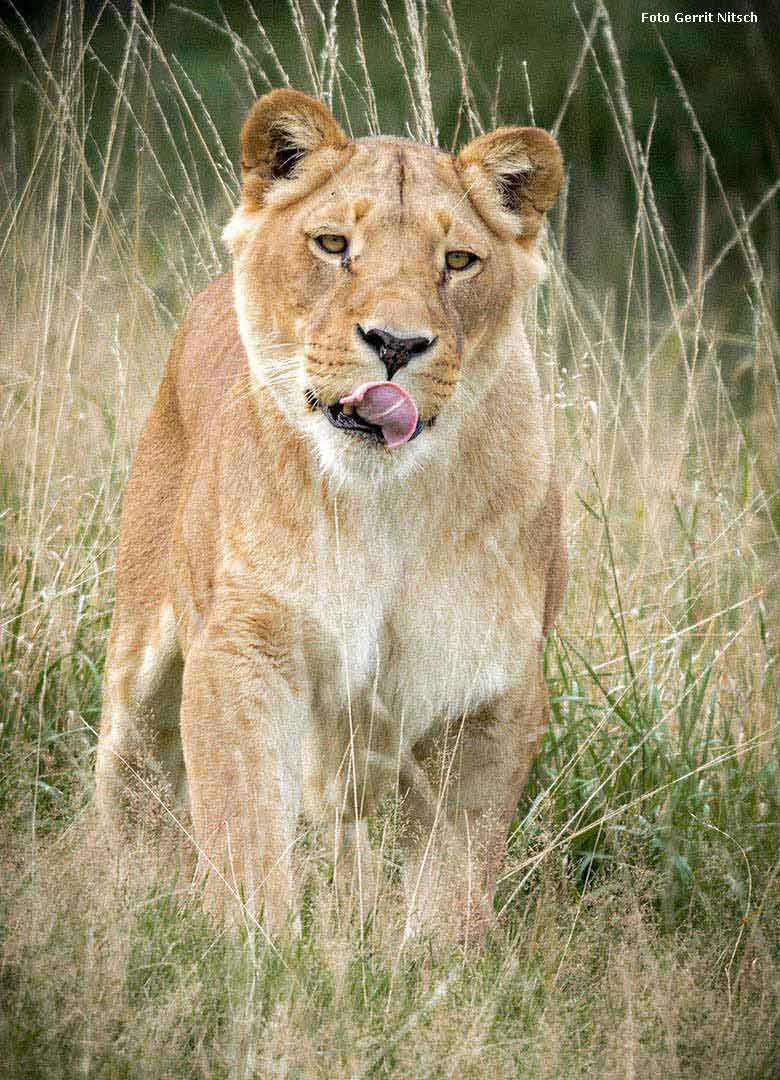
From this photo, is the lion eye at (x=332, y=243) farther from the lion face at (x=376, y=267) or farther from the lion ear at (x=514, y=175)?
the lion ear at (x=514, y=175)

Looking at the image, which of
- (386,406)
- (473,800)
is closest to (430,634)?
(473,800)

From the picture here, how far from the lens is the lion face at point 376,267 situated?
2.81 metres

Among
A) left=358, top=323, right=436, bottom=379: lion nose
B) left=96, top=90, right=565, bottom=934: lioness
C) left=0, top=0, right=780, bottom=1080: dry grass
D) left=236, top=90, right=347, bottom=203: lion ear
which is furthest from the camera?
left=236, top=90, right=347, bottom=203: lion ear

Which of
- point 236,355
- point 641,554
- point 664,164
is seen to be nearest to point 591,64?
point 664,164

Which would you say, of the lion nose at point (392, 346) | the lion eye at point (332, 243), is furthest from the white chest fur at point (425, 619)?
the lion eye at point (332, 243)

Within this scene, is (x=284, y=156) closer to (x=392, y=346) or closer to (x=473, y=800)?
(x=392, y=346)

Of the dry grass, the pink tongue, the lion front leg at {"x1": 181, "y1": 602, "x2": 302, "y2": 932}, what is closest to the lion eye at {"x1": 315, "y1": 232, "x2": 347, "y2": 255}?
the pink tongue

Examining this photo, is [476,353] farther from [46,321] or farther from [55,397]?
[55,397]

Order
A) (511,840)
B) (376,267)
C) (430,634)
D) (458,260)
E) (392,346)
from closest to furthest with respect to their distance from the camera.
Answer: (392,346) < (376,267) < (458,260) < (430,634) < (511,840)

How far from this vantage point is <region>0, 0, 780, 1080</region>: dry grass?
2355mm

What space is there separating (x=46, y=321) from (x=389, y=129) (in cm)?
538

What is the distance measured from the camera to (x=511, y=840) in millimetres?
3422

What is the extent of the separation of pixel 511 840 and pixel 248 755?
75 cm

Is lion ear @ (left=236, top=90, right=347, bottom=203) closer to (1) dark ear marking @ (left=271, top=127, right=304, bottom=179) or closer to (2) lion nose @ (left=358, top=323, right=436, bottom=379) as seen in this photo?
(1) dark ear marking @ (left=271, top=127, right=304, bottom=179)
